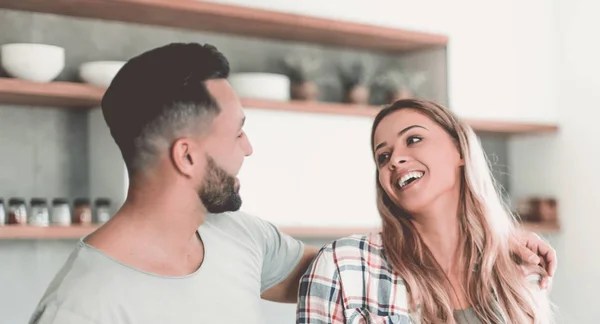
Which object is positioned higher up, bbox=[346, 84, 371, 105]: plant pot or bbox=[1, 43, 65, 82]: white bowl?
bbox=[1, 43, 65, 82]: white bowl

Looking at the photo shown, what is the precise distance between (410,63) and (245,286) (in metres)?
2.17

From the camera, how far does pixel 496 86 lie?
378 centimetres

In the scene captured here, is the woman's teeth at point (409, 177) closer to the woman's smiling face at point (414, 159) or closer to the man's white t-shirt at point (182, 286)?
the woman's smiling face at point (414, 159)

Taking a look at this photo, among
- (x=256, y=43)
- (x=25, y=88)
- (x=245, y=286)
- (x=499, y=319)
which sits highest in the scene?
(x=256, y=43)

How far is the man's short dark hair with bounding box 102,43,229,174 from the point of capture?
5.55ft

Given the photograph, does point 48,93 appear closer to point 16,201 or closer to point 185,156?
point 16,201

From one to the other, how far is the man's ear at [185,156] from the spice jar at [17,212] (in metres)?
1.23

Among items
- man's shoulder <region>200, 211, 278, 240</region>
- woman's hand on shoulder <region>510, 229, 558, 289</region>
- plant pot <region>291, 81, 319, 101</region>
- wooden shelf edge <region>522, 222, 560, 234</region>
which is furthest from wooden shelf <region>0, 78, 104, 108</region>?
wooden shelf edge <region>522, 222, 560, 234</region>

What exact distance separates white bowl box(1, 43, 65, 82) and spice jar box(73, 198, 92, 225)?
43 cm

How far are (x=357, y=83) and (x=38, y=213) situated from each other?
1414 mm

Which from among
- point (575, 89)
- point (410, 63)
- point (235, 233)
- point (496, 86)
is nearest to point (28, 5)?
point (235, 233)

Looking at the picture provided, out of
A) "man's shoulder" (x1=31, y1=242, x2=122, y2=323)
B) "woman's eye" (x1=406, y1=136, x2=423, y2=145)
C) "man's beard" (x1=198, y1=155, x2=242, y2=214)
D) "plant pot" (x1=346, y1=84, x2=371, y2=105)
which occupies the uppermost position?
"plant pot" (x1=346, y1=84, x2=371, y2=105)

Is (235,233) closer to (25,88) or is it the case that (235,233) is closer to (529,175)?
(25,88)

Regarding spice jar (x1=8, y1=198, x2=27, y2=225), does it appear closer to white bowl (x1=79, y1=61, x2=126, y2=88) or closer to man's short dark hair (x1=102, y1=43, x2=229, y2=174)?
white bowl (x1=79, y1=61, x2=126, y2=88)
